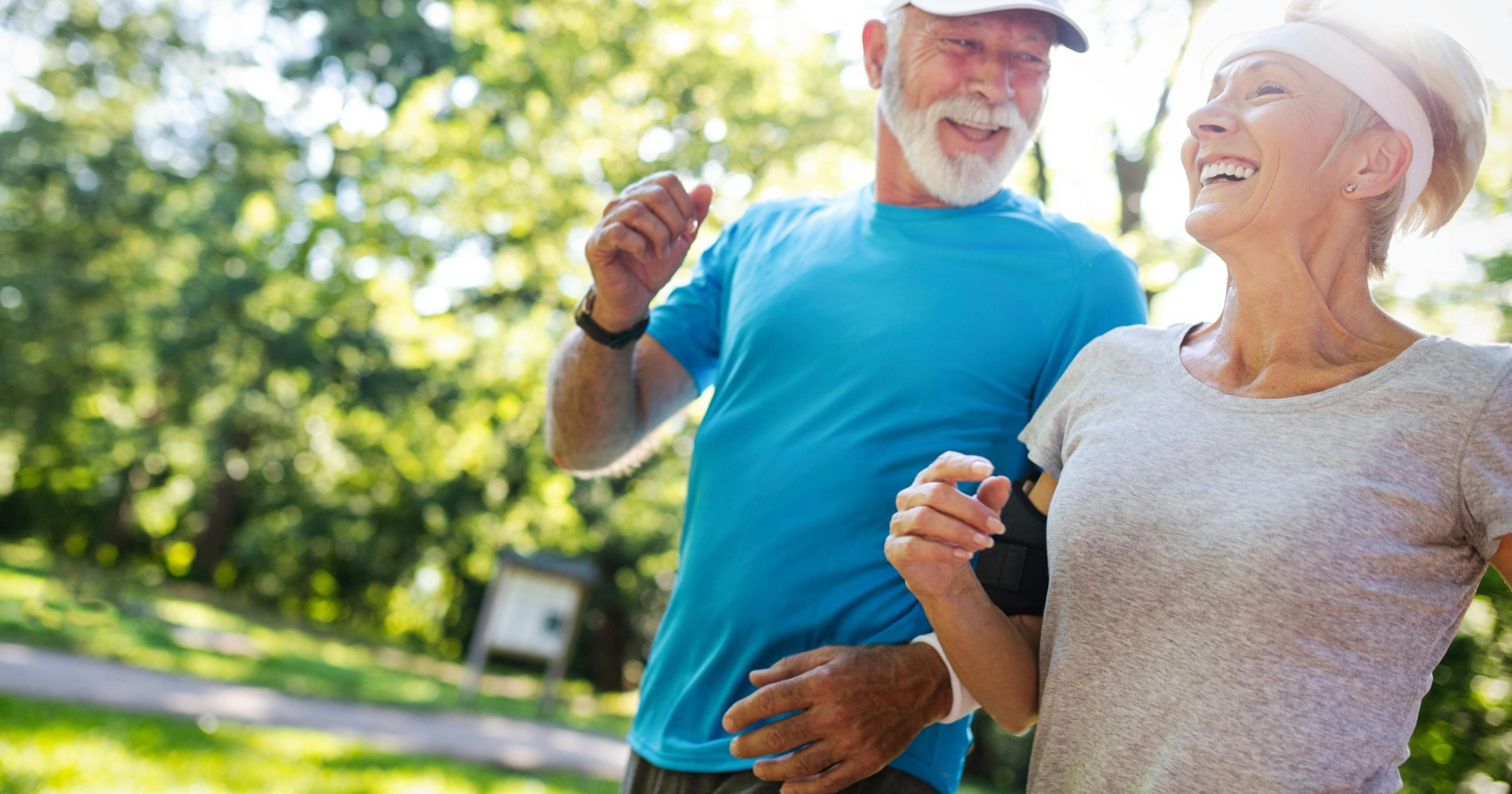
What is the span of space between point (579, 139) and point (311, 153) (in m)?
11.7

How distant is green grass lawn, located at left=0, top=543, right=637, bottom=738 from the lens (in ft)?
32.8

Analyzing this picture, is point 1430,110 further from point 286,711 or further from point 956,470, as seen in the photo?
point 286,711

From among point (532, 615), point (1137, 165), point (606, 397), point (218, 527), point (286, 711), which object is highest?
point (1137, 165)

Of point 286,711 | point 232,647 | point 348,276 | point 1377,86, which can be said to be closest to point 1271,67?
point 1377,86

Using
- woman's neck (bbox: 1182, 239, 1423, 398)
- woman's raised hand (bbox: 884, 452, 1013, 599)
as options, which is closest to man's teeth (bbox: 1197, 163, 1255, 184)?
woman's neck (bbox: 1182, 239, 1423, 398)

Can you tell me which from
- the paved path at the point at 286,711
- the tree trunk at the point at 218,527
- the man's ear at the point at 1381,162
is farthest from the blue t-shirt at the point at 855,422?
the tree trunk at the point at 218,527

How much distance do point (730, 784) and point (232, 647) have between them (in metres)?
11.9

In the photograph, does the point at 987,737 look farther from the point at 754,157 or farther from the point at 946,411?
the point at 946,411

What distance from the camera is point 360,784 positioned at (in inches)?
248

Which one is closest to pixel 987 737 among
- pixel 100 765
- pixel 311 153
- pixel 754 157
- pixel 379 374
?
pixel 754 157

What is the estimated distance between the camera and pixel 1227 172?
1800 millimetres

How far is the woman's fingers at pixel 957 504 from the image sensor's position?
5.35 ft

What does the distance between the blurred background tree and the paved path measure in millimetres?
3194

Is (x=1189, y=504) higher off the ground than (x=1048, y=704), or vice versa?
(x=1189, y=504)
